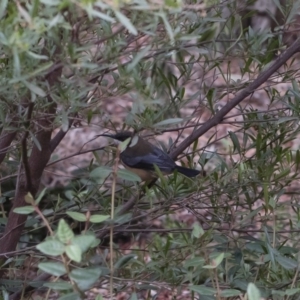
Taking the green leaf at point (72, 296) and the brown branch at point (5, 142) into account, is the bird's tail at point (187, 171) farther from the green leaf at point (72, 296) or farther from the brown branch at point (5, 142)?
the green leaf at point (72, 296)

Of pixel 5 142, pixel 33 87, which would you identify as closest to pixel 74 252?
pixel 33 87

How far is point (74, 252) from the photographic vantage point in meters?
1.31

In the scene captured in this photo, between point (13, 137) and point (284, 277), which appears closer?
point (284, 277)

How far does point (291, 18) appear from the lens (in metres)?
2.06

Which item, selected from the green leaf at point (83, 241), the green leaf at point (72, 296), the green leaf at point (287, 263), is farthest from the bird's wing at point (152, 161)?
the green leaf at point (83, 241)

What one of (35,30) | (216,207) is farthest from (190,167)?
(35,30)

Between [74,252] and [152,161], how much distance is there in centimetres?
141

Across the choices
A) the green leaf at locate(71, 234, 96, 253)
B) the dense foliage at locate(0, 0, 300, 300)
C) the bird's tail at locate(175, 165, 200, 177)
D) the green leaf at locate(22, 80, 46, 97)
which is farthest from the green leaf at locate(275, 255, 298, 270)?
the green leaf at locate(22, 80, 46, 97)

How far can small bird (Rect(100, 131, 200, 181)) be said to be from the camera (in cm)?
233

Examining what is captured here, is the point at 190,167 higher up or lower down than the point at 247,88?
lower down

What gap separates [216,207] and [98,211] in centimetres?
39

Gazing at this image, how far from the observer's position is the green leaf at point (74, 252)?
1.30 m

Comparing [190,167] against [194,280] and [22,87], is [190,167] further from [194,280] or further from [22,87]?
[22,87]

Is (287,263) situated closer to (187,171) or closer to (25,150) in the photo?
(187,171)
